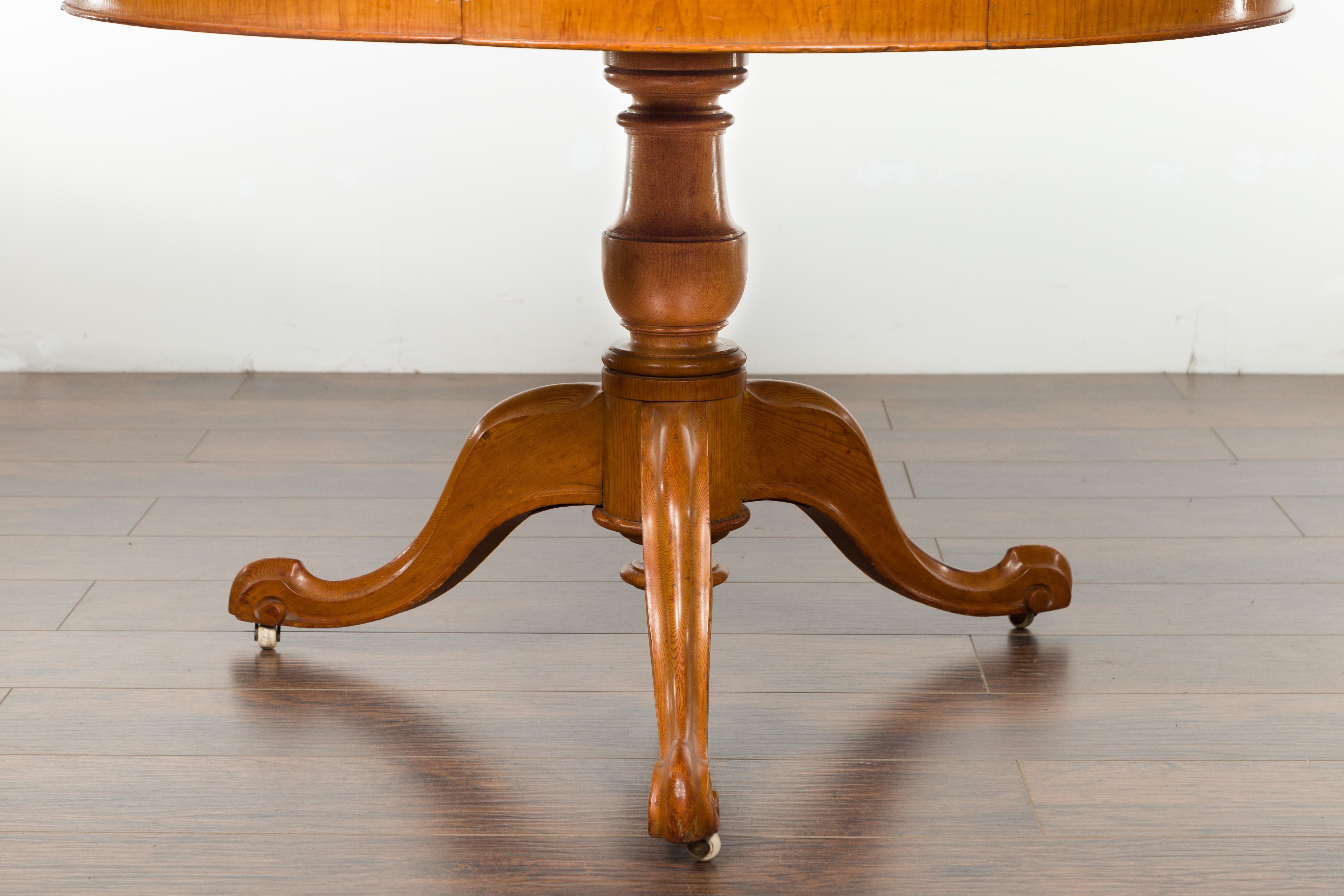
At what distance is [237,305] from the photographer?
2.18 m

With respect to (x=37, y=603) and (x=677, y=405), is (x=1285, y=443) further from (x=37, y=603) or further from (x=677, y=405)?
(x=37, y=603)

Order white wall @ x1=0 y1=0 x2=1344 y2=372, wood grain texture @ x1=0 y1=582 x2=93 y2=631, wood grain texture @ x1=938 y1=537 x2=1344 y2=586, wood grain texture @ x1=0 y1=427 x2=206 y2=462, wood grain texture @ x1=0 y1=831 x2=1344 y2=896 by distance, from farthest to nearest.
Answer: white wall @ x1=0 y1=0 x2=1344 y2=372 < wood grain texture @ x1=0 y1=427 x2=206 y2=462 < wood grain texture @ x1=938 y1=537 x2=1344 y2=586 < wood grain texture @ x1=0 y1=582 x2=93 y2=631 < wood grain texture @ x1=0 y1=831 x2=1344 y2=896

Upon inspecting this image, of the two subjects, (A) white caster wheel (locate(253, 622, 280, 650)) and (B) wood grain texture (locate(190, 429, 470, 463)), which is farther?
(B) wood grain texture (locate(190, 429, 470, 463))

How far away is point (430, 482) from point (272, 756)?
0.67 meters

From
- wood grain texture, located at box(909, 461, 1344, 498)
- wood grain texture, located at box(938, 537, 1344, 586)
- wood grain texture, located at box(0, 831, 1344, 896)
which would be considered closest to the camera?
wood grain texture, located at box(0, 831, 1344, 896)

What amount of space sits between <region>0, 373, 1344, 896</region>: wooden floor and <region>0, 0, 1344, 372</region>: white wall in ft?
1.26

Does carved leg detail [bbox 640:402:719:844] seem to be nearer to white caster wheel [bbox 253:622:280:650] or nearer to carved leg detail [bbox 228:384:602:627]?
carved leg detail [bbox 228:384:602:627]

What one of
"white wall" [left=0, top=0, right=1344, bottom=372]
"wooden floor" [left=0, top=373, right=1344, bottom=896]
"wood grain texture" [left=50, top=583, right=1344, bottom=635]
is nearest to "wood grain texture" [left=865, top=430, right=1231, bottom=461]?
"wooden floor" [left=0, top=373, right=1344, bottom=896]

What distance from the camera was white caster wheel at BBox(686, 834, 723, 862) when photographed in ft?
3.00

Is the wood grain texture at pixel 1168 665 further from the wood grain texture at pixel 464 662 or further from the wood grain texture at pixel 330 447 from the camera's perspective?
the wood grain texture at pixel 330 447

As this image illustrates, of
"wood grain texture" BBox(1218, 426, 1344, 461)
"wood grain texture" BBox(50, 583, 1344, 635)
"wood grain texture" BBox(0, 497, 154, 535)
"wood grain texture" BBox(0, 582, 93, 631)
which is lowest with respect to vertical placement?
"wood grain texture" BBox(50, 583, 1344, 635)

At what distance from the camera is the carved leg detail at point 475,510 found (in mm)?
1102

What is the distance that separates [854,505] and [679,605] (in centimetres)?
25

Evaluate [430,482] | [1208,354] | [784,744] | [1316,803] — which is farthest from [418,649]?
[1208,354]
